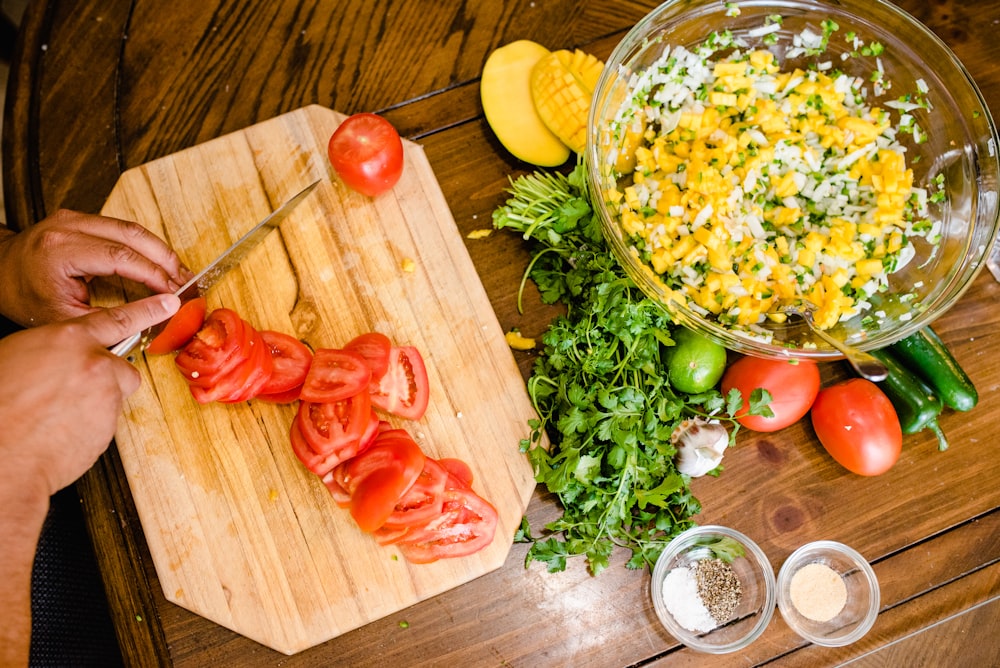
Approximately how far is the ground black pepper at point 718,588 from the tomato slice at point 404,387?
79cm

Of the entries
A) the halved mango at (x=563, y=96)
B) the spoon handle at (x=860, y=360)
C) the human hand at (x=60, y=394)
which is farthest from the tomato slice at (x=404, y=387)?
the spoon handle at (x=860, y=360)

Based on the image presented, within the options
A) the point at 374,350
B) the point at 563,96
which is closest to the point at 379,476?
the point at 374,350

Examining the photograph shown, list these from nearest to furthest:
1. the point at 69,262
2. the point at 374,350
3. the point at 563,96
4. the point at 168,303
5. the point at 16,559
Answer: the point at 16,559 → the point at 168,303 → the point at 69,262 → the point at 374,350 → the point at 563,96

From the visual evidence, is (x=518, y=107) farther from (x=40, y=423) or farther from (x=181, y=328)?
(x=40, y=423)

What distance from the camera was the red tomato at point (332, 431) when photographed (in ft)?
5.39

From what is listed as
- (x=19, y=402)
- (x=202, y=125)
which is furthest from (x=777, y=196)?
(x=19, y=402)

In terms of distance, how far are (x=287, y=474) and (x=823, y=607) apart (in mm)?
1333

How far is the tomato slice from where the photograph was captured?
1.72 meters

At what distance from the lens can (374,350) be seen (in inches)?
67.5

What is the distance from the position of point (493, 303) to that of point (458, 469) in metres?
0.44

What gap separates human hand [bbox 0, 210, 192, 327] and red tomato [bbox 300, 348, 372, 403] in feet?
1.27

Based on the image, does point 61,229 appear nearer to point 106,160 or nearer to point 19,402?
point 106,160

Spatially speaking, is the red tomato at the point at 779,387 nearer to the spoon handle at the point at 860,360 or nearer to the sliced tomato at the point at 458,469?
the spoon handle at the point at 860,360

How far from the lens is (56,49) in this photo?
193 centimetres
